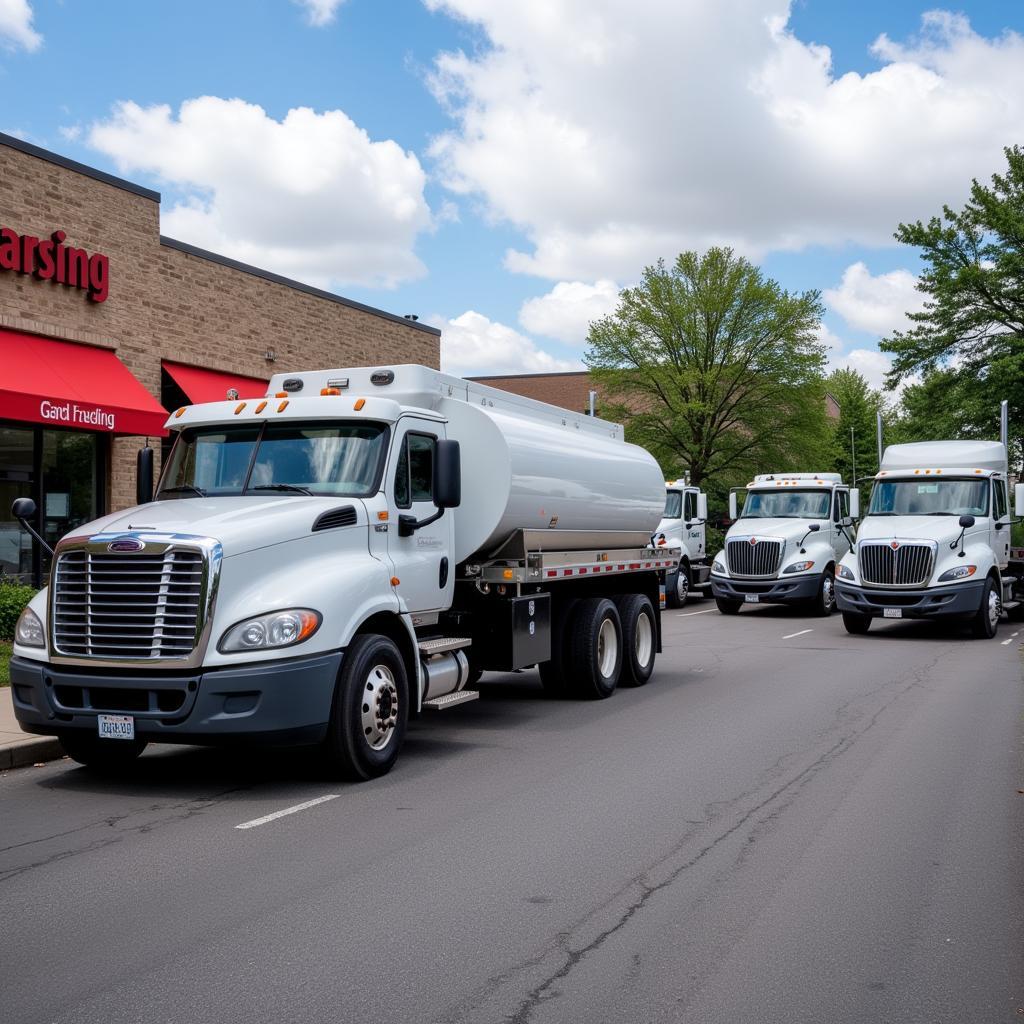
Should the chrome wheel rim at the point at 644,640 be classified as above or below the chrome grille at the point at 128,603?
below

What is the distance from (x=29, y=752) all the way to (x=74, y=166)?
1232cm

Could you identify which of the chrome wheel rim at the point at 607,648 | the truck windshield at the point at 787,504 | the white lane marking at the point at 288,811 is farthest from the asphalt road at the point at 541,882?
the truck windshield at the point at 787,504

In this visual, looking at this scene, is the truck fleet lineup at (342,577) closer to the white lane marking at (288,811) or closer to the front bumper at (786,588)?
the white lane marking at (288,811)

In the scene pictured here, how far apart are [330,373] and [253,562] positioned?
303cm

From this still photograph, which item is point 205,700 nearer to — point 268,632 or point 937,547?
point 268,632

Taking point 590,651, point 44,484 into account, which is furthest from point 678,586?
point 590,651

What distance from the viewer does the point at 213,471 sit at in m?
9.03

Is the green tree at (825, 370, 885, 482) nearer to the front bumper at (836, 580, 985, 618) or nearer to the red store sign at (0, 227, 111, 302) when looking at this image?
the front bumper at (836, 580, 985, 618)

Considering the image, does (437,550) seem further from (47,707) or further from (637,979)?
(637,979)

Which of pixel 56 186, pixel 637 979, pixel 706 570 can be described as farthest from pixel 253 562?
pixel 706 570

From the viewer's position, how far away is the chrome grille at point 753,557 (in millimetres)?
23328

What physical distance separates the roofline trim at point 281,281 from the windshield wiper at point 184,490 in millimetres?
12410

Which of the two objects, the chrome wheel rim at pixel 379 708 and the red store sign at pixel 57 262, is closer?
the chrome wheel rim at pixel 379 708

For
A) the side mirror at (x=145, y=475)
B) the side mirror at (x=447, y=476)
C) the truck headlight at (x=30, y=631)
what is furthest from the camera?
the side mirror at (x=145, y=475)
